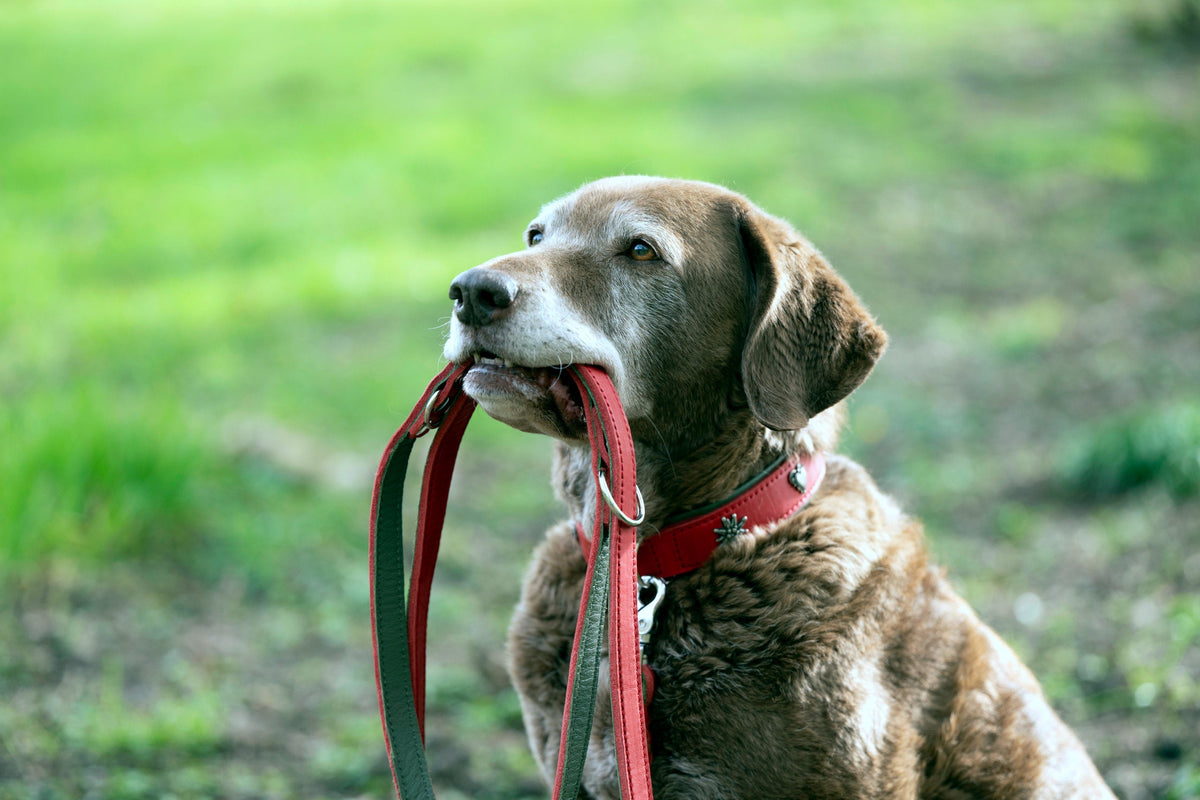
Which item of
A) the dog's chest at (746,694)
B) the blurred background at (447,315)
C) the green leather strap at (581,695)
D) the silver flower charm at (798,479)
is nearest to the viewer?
the green leather strap at (581,695)

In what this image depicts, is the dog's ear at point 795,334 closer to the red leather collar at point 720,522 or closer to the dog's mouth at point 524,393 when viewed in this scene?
the red leather collar at point 720,522

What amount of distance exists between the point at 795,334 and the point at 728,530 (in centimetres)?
55

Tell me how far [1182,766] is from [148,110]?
14.6 m

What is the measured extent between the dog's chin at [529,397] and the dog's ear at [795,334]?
457 mm

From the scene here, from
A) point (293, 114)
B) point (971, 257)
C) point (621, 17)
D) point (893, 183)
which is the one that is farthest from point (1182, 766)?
point (621, 17)

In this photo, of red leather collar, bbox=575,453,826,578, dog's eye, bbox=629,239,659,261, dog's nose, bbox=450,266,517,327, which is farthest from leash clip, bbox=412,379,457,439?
dog's eye, bbox=629,239,659,261

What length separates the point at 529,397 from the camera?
264cm

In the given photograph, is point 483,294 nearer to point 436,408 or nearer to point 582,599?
point 436,408

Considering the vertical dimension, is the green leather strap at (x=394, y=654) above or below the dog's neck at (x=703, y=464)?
below

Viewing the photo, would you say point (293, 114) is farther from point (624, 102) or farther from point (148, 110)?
point (624, 102)

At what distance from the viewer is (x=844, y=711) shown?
2.52 m

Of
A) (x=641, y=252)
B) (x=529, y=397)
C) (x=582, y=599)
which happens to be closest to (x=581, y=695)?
(x=582, y=599)

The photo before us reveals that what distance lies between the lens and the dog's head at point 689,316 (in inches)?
108

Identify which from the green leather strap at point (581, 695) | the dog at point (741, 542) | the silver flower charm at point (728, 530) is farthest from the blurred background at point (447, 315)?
the green leather strap at point (581, 695)
